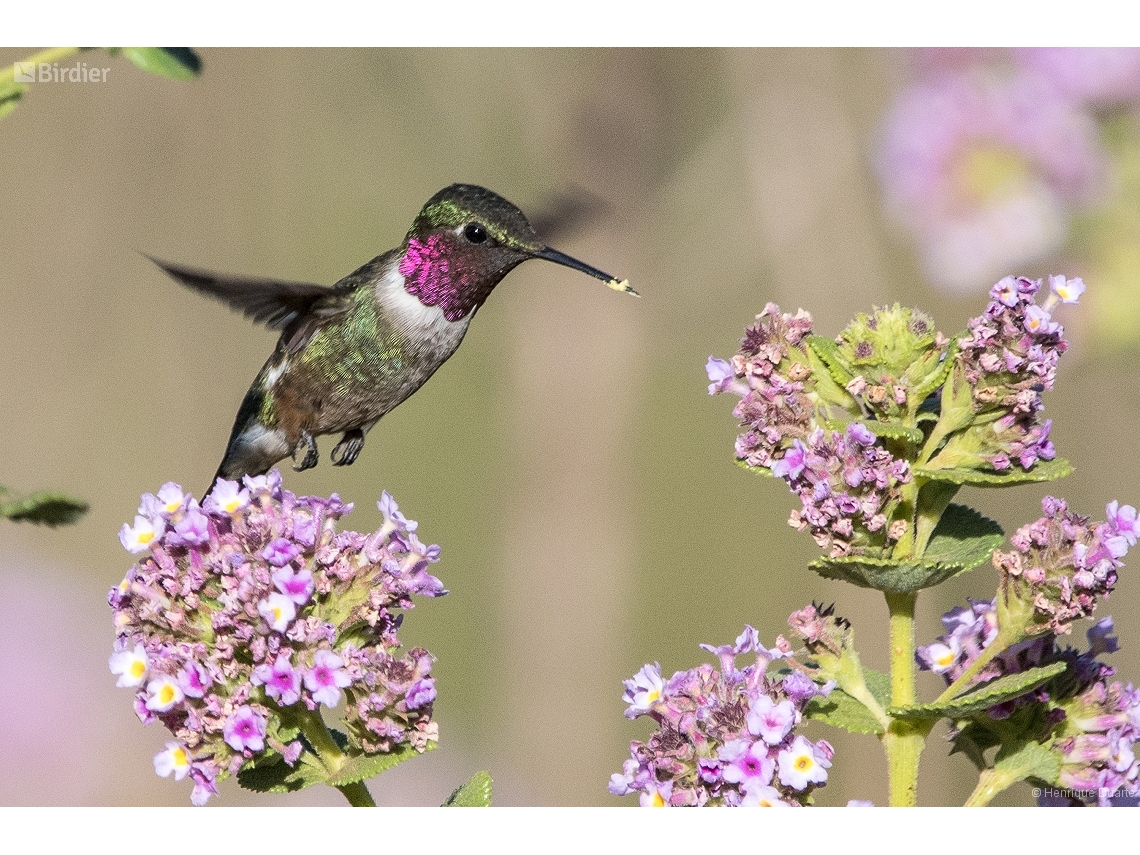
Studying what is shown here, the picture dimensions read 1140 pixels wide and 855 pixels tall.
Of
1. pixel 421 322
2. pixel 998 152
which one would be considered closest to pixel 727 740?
pixel 421 322

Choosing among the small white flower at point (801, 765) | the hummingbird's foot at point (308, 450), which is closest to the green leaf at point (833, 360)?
the small white flower at point (801, 765)

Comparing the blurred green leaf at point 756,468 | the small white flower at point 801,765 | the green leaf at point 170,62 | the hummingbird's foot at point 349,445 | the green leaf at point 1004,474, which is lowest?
the small white flower at point 801,765

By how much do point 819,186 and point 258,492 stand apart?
3.98 meters

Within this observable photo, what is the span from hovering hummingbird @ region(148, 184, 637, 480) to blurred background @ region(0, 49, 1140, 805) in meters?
1.97

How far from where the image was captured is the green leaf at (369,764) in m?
2.00

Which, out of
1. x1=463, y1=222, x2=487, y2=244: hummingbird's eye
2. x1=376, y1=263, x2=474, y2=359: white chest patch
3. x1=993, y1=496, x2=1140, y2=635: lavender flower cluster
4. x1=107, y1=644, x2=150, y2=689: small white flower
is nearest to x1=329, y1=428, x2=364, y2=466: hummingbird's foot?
x1=376, y1=263, x2=474, y2=359: white chest patch

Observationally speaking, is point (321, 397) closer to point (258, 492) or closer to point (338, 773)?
point (258, 492)

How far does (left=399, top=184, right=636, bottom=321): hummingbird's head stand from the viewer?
3170 mm

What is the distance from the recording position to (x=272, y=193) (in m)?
6.64

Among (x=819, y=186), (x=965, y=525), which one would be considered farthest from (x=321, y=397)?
(x=819, y=186)

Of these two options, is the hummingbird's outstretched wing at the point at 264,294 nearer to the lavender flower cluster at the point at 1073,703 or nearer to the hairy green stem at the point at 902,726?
the hairy green stem at the point at 902,726

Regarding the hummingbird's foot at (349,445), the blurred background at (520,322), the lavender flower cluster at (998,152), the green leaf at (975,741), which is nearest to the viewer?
the green leaf at (975,741)

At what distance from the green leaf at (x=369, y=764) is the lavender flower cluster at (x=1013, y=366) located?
3.35 ft

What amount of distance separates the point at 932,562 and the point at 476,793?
78cm
